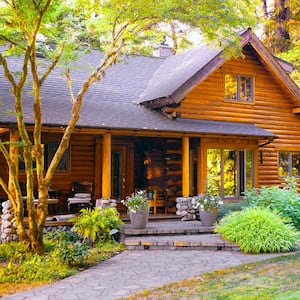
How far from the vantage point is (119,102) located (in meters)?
14.3

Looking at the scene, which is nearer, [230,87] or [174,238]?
[174,238]

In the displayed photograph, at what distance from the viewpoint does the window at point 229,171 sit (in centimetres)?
1427

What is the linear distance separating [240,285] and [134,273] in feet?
6.36

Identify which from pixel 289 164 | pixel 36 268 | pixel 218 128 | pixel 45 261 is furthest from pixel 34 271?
pixel 289 164

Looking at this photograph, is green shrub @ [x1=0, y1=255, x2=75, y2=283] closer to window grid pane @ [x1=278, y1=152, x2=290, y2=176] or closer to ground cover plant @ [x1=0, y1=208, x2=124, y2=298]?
ground cover plant @ [x1=0, y1=208, x2=124, y2=298]

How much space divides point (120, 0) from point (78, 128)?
11.3 ft

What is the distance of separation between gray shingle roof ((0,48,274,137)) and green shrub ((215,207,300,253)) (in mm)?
3709

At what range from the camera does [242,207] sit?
11.5m

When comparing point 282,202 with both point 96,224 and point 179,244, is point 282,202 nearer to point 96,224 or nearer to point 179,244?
point 179,244

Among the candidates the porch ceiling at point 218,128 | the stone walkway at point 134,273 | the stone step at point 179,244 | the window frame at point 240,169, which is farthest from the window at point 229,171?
the stone walkway at point 134,273

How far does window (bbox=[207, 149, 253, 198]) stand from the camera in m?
14.3

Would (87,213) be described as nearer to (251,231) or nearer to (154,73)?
(251,231)

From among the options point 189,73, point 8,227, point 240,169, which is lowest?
point 8,227

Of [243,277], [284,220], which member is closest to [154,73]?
[284,220]
